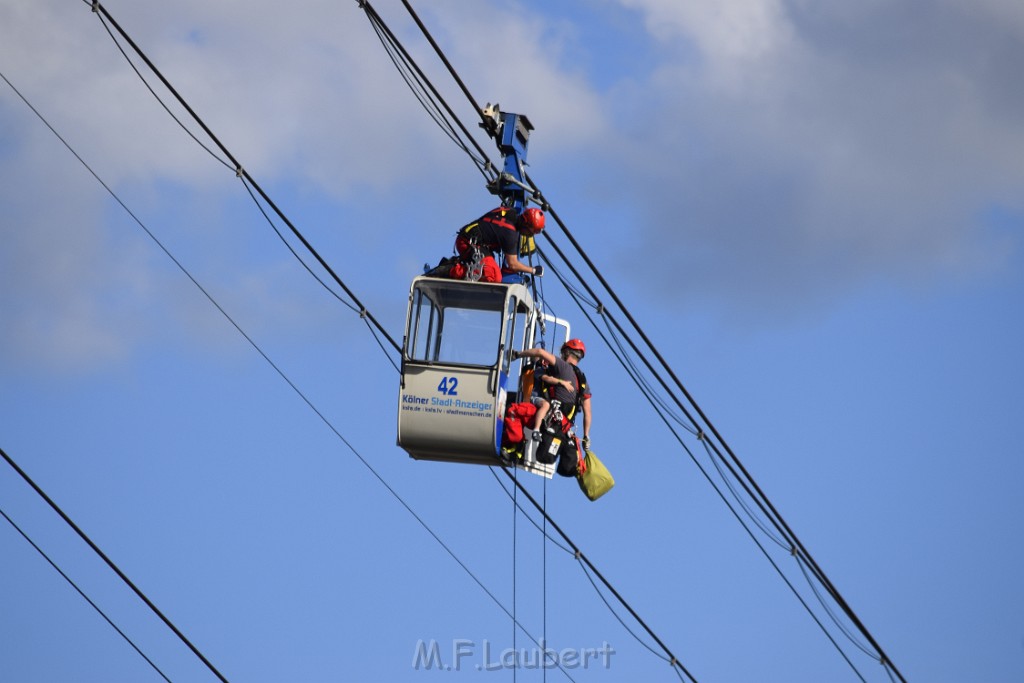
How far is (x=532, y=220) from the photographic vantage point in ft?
81.3

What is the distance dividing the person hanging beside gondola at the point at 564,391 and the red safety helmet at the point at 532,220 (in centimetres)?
142

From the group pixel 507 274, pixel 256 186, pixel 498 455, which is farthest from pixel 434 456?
pixel 256 186

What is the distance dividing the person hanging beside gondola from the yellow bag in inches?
20.2

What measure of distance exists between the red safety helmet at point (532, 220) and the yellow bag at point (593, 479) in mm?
2905

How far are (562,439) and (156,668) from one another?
5.46 metres

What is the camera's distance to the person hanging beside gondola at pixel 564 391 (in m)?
24.9

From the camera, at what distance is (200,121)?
70.7 ft

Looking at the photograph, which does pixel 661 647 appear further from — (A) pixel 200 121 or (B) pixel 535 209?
(A) pixel 200 121

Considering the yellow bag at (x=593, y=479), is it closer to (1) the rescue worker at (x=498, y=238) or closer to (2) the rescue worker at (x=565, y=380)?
(2) the rescue worker at (x=565, y=380)

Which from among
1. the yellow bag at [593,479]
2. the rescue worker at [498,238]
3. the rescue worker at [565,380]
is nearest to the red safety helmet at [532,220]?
the rescue worker at [498,238]

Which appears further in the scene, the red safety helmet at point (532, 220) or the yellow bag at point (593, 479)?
the yellow bag at point (593, 479)

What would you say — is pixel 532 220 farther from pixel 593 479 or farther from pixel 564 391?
pixel 593 479

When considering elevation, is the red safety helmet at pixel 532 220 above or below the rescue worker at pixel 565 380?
above

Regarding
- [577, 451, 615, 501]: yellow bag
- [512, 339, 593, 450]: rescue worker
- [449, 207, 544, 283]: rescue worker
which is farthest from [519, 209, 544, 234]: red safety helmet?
[577, 451, 615, 501]: yellow bag
